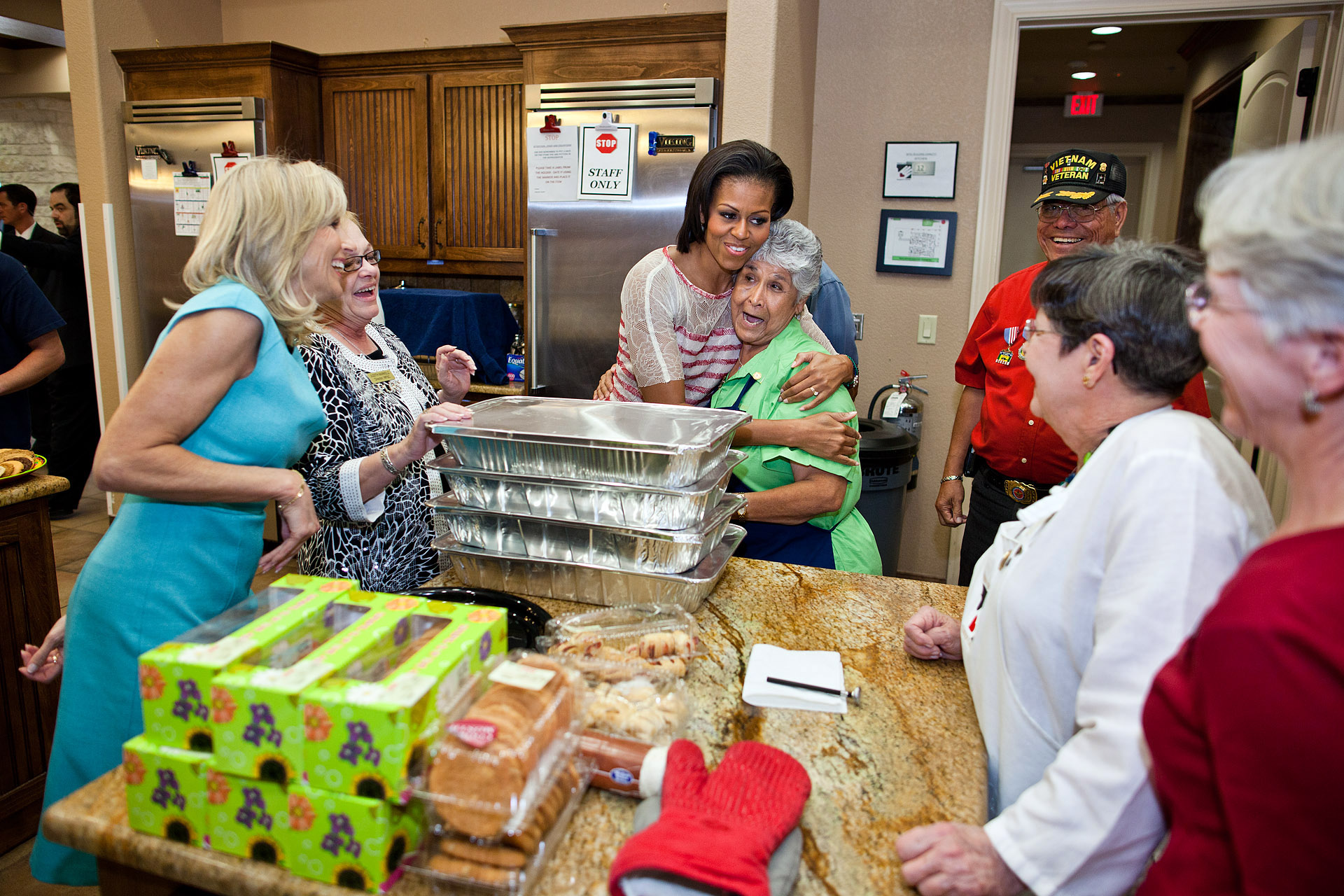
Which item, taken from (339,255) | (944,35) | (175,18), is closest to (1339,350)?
(339,255)

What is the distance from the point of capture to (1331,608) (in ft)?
2.05

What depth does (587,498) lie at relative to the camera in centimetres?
143

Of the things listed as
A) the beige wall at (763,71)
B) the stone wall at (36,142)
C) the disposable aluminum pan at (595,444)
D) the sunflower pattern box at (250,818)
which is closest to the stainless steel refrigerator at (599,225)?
the beige wall at (763,71)

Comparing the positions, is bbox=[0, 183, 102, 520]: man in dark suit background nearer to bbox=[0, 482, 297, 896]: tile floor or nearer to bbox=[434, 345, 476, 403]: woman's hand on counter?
bbox=[0, 482, 297, 896]: tile floor

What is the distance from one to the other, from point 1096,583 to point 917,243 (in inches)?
124

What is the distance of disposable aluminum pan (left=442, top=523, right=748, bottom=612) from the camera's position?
1460 mm

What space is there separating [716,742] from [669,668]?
13 centimetres

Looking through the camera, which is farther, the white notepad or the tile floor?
the tile floor

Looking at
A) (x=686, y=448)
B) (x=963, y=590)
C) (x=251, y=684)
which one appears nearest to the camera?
(x=251, y=684)

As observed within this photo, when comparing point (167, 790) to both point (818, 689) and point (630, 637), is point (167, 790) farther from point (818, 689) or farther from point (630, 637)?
point (818, 689)

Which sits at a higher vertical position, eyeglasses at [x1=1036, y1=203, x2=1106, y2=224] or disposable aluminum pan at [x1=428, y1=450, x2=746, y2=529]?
eyeglasses at [x1=1036, y1=203, x2=1106, y2=224]

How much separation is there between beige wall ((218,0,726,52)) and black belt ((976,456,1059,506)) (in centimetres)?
302

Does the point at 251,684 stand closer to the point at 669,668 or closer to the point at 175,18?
the point at 669,668

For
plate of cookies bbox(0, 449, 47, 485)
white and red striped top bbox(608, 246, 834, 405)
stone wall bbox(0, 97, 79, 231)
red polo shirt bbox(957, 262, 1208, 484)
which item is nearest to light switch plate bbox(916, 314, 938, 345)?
red polo shirt bbox(957, 262, 1208, 484)
